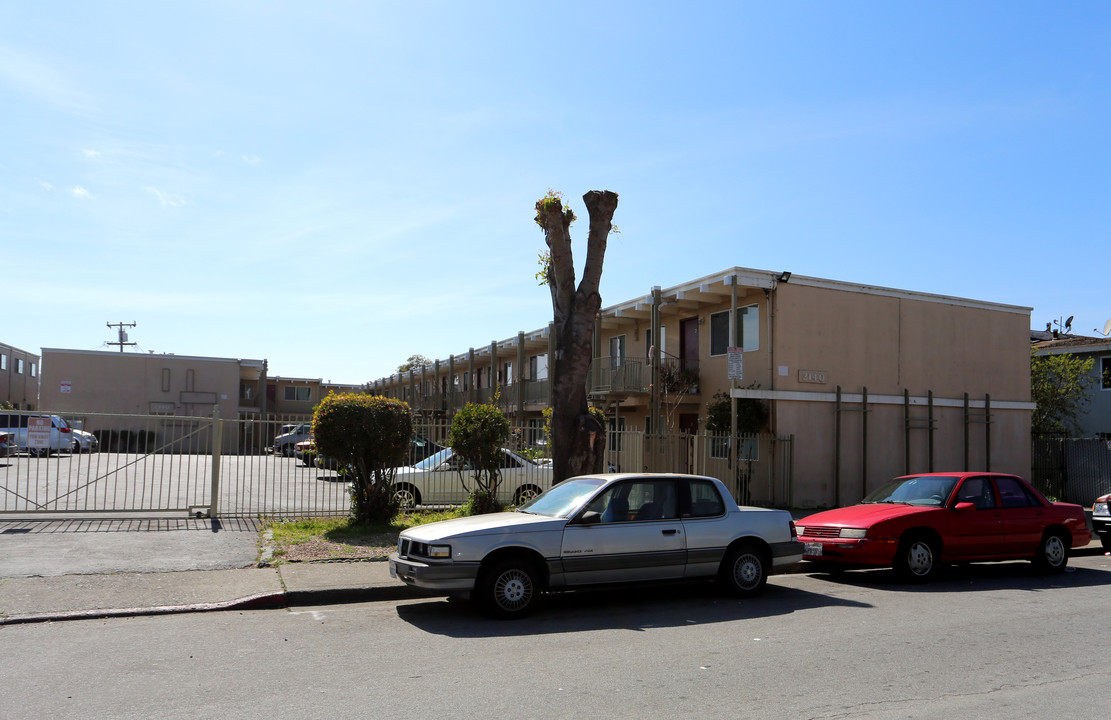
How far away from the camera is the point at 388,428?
1371 cm

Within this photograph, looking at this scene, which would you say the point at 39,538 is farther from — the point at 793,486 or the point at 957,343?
the point at 957,343

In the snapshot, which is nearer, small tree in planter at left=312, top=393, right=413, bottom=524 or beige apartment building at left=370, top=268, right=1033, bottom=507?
small tree in planter at left=312, top=393, right=413, bottom=524

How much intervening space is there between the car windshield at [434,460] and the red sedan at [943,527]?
23.4 feet

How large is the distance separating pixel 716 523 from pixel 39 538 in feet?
30.3

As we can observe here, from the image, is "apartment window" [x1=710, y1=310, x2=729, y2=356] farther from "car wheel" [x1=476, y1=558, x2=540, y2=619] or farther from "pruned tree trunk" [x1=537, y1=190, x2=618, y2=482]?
"car wheel" [x1=476, y1=558, x2=540, y2=619]

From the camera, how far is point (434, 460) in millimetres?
16250

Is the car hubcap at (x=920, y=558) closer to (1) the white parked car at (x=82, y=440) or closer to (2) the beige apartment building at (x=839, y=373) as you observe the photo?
(2) the beige apartment building at (x=839, y=373)

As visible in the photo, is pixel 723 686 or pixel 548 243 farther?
pixel 548 243

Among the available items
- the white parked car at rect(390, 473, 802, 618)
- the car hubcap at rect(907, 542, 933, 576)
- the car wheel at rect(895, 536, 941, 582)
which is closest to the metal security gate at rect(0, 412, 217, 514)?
the white parked car at rect(390, 473, 802, 618)

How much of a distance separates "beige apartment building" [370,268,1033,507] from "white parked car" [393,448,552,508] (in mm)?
4266

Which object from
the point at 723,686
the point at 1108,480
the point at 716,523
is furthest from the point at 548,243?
the point at 1108,480

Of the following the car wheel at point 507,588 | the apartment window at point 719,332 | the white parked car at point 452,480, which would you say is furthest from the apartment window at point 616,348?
the car wheel at point 507,588

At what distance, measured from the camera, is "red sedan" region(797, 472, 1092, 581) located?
1070 centimetres

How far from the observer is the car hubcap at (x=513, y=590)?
8172 millimetres
